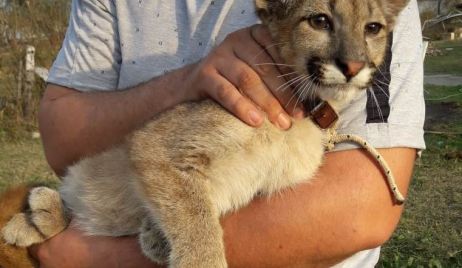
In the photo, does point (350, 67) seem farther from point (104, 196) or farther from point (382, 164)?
point (104, 196)

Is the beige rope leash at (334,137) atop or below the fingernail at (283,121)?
below

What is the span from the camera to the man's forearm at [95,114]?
2301 millimetres

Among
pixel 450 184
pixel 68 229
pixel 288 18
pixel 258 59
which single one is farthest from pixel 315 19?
pixel 450 184

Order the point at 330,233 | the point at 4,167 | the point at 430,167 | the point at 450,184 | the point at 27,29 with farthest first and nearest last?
the point at 27,29
the point at 4,167
the point at 430,167
the point at 450,184
the point at 330,233

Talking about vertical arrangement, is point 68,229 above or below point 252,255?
below

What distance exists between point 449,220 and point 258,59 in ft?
14.5

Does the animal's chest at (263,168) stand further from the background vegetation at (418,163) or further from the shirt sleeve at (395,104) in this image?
the background vegetation at (418,163)

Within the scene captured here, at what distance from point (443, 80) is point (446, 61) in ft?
18.7

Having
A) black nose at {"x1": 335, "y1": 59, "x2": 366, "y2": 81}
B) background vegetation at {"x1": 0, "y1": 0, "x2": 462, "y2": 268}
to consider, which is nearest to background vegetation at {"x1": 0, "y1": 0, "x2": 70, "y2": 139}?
background vegetation at {"x1": 0, "y1": 0, "x2": 462, "y2": 268}

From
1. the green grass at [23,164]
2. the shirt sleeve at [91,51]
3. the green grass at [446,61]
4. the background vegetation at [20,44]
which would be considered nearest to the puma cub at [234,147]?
the shirt sleeve at [91,51]

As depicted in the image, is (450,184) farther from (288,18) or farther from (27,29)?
(27,29)

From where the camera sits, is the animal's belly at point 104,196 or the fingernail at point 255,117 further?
the animal's belly at point 104,196

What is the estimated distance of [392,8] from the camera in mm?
2264

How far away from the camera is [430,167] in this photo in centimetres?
764
